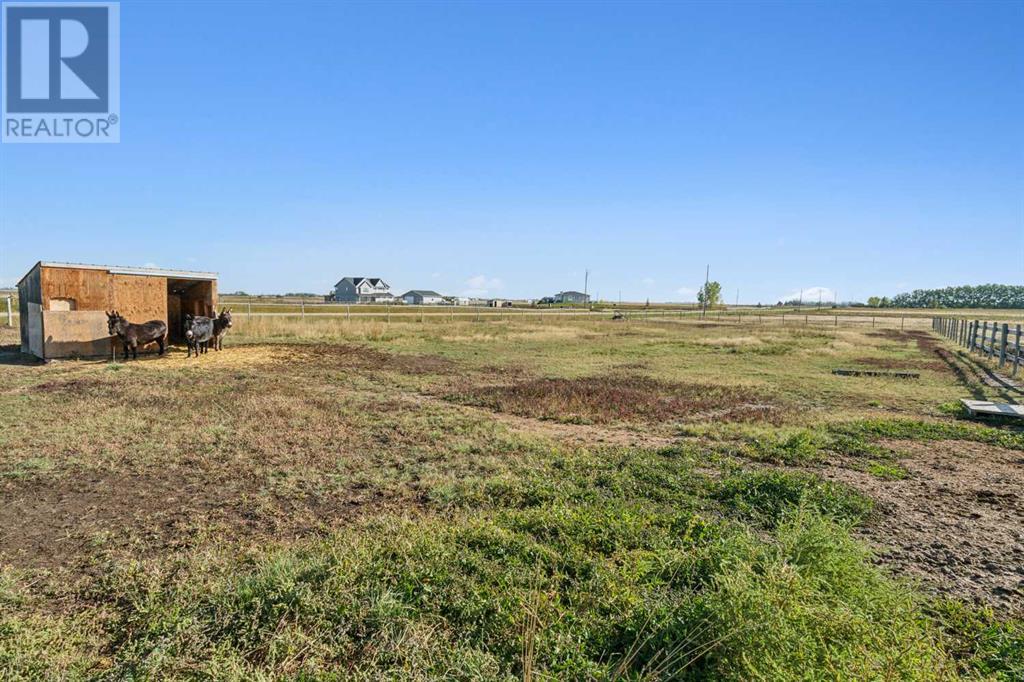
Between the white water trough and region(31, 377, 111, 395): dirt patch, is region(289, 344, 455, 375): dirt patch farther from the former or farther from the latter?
the white water trough

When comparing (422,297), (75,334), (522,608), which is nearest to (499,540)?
(522,608)

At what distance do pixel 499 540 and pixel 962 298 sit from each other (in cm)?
22215

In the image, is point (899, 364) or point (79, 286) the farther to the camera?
point (899, 364)

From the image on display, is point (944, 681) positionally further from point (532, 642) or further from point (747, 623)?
point (532, 642)

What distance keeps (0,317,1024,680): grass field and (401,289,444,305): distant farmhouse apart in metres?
109

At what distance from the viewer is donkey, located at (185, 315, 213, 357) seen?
55.5 ft

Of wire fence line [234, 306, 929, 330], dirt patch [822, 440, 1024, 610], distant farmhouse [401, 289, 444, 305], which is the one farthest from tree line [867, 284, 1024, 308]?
dirt patch [822, 440, 1024, 610]

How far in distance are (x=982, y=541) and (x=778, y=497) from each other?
67.9 inches

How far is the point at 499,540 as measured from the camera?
4.30m

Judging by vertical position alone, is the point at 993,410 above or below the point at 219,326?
below

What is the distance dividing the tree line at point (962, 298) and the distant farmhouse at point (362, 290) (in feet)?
533

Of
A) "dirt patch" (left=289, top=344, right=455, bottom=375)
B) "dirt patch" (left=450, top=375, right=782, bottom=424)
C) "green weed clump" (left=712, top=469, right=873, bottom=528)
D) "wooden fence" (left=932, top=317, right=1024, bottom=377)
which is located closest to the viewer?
"green weed clump" (left=712, top=469, right=873, bottom=528)

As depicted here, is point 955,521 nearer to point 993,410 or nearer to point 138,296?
point 993,410

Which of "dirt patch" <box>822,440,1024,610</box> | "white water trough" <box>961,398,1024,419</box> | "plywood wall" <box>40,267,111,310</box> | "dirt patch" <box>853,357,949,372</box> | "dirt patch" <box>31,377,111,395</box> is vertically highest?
"plywood wall" <box>40,267,111,310</box>
